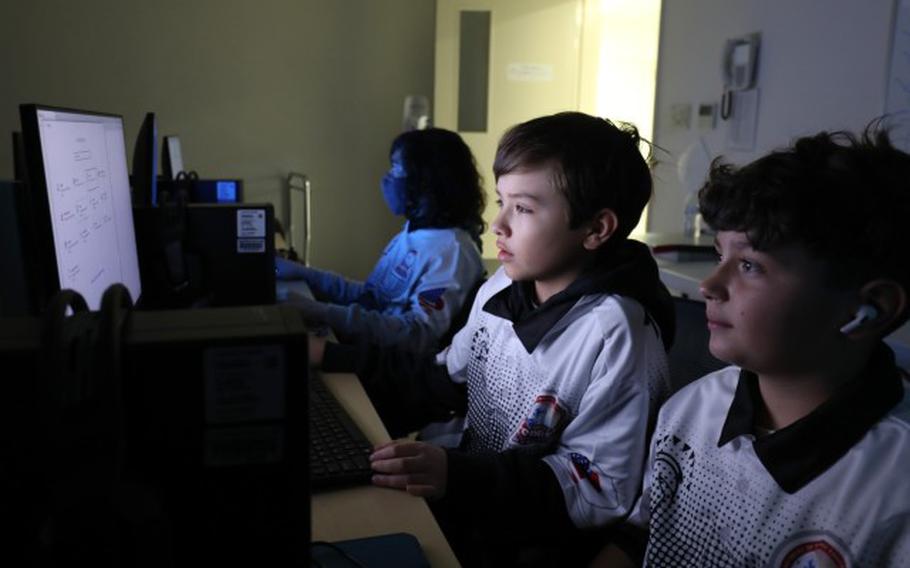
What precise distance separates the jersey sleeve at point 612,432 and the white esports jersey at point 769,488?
28mm

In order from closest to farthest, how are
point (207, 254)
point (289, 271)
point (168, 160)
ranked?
point (207, 254), point (289, 271), point (168, 160)

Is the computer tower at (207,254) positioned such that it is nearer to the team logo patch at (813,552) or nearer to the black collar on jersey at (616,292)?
the black collar on jersey at (616,292)

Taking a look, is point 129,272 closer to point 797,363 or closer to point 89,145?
point 89,145

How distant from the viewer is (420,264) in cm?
200

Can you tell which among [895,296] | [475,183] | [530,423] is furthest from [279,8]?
[895,296]

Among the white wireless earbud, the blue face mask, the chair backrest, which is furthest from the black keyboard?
the blue face mask

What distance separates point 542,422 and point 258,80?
385cm

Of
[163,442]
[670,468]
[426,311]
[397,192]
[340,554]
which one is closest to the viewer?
[163,442]

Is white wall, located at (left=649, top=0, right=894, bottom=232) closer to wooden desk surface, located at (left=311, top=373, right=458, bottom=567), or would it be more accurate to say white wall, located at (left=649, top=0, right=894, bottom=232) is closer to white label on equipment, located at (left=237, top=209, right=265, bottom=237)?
white label on equipment, located at (left=237, top=209, right=265, bottom=237)

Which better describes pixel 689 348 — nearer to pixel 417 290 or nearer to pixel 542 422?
pixel 542 422

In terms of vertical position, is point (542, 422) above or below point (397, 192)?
below

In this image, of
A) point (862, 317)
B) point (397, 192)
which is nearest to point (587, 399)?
point (862, 317)

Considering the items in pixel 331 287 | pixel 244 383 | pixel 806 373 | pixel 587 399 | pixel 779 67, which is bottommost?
pixel 331 287

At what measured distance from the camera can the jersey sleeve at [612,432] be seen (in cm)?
101
